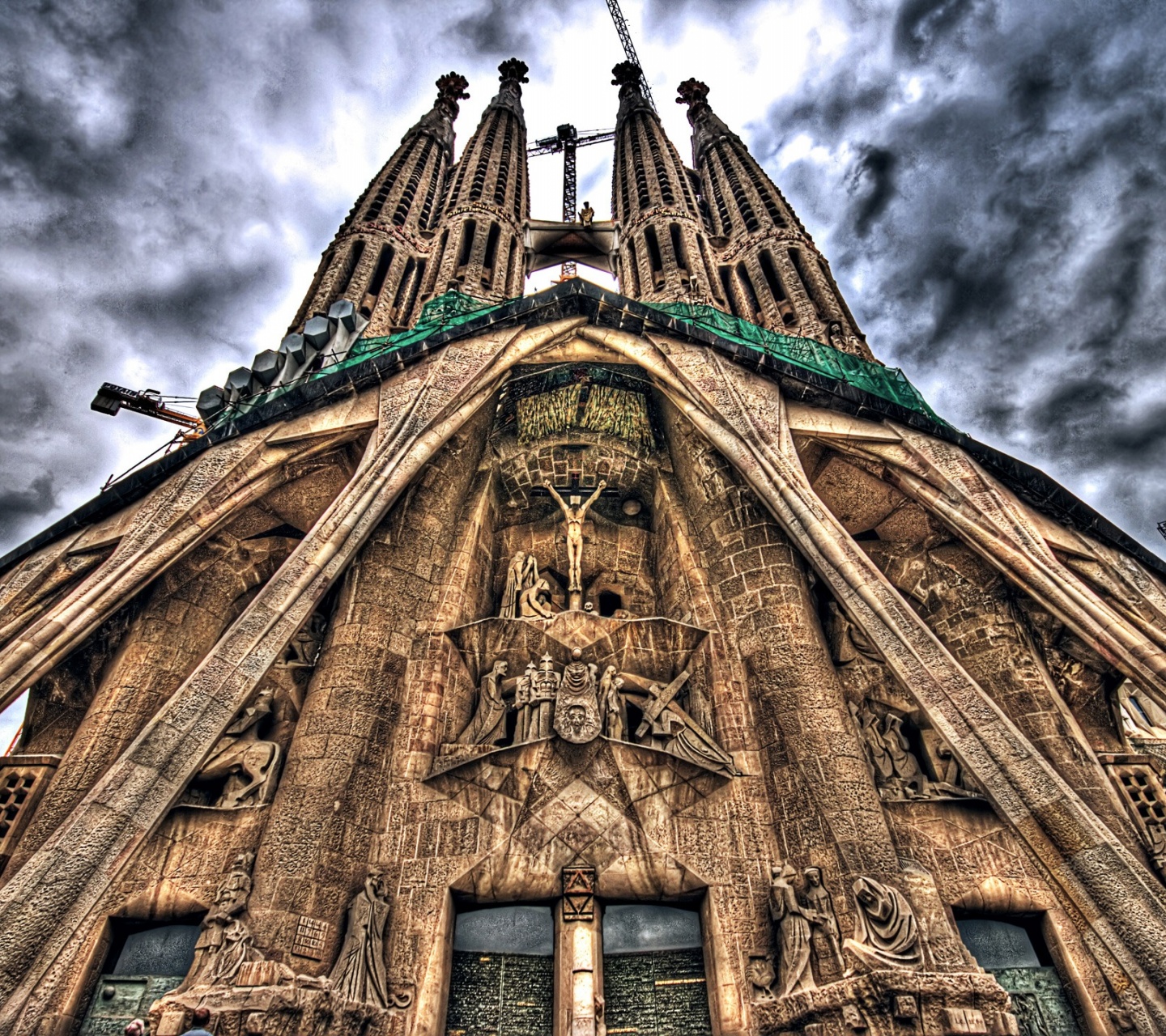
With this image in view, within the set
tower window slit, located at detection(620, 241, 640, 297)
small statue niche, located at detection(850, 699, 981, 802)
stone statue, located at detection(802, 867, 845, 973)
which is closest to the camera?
stone statue, located at detection(802, 867, 845, 973)

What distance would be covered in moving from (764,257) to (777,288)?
1562 millimetres

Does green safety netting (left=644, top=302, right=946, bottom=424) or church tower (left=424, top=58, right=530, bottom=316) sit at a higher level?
church tower (left=424, top=58, right=530, bottom=316)

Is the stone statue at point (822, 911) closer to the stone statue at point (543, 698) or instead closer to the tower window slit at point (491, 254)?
the stone statue at point (543, 698)

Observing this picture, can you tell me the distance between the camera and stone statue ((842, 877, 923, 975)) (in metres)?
6.50

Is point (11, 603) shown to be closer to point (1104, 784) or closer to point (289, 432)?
point (289, 432)

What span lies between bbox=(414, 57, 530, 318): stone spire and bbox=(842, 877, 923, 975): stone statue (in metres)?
15.5

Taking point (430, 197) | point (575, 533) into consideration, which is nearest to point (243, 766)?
point (575, 533)

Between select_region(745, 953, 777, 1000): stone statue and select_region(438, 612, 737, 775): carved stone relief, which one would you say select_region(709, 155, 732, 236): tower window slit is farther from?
select_region(745, 953, 777, 1000): stone statue

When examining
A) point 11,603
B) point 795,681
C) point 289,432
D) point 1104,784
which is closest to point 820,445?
point 795,681

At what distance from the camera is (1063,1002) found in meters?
7.06

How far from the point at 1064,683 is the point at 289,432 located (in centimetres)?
1027

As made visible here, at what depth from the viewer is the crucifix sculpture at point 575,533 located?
10.8 m

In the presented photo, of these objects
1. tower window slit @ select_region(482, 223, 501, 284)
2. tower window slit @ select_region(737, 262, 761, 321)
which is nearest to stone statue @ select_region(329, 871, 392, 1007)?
tower window slit @ select_region(482, 223, 501, 284)

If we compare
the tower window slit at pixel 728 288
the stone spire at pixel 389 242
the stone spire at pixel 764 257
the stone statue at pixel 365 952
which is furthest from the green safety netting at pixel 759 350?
the tower window slit at pixel 728 288
